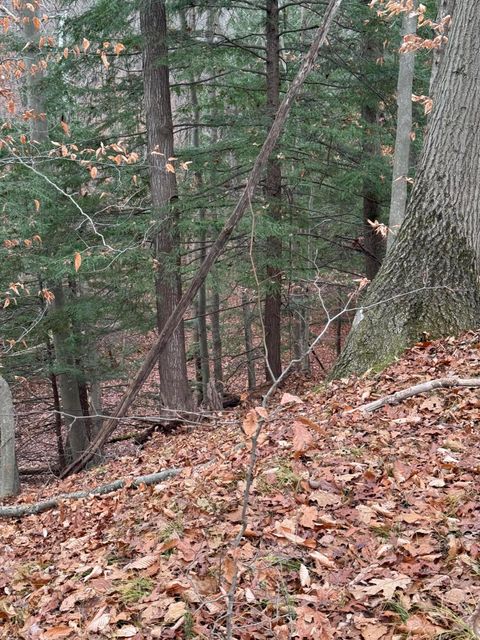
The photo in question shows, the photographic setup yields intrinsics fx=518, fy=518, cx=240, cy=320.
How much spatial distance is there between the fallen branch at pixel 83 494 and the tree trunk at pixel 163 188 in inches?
163

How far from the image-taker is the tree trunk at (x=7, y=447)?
6.95 metres

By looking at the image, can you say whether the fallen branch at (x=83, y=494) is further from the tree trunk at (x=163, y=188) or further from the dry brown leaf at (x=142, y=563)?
the tree trunk at (x=163, y=188)

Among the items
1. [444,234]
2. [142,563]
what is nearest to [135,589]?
[142,563]

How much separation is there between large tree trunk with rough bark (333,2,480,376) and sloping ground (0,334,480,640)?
119 cm

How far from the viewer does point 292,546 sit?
2.62m

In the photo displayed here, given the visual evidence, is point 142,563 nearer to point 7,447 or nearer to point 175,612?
point 175,612

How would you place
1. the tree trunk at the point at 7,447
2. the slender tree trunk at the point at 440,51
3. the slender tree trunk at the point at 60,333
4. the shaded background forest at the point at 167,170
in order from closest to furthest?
the slender tree trunk at the point at 440,51 → the tree trunk at the point at 7,447 → the shaded background forest at the point at 167,170 → the slender tree trunk at the point at 60,333

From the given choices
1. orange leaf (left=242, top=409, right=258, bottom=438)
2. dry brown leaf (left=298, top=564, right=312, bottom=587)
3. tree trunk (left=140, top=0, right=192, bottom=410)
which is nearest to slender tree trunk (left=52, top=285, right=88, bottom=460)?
tree trunk (left=140, top=0, right=192, bottom=410)

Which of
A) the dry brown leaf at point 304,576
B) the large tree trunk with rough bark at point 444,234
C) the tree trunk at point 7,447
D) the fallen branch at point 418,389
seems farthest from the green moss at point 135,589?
the tree trunk at point 7,447

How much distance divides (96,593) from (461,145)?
17.0 ft

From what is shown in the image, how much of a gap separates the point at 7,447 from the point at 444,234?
20.5 feet

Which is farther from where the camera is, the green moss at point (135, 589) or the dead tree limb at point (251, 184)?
the dead tree limb at point (251, 184)

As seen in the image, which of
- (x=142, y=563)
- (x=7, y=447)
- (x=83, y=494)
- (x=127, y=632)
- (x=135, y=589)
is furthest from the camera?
(x=7, y=447)

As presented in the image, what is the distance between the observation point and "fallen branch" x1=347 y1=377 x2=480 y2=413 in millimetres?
4082
